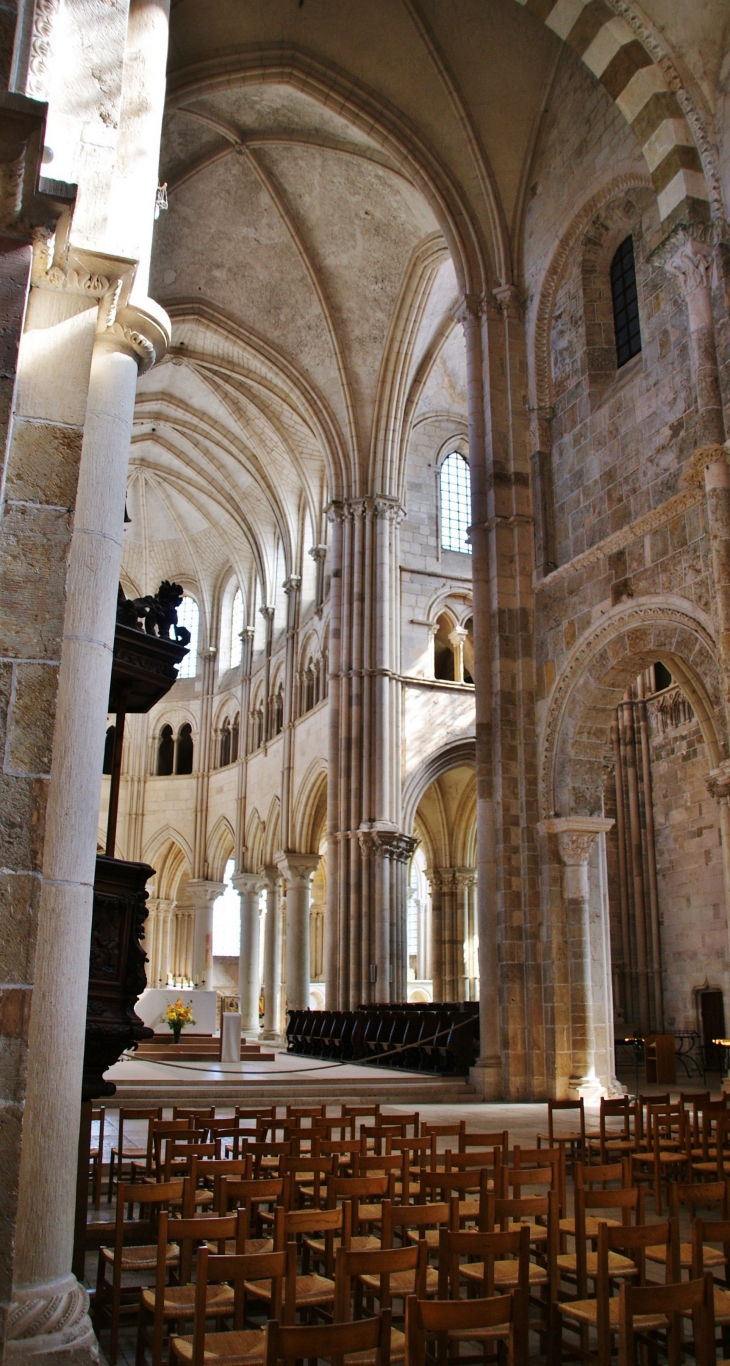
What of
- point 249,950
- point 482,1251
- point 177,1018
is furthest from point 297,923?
point 482,1251

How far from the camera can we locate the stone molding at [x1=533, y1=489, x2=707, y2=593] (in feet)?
41.5

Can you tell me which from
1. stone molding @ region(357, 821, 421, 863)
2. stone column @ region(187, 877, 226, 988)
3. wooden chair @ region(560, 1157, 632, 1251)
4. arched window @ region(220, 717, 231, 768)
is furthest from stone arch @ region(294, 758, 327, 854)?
wooden chair @ region(560, 1157, 632, 1251)

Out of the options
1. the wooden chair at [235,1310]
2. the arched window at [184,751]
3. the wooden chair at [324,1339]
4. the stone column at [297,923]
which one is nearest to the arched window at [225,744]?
the arched window at [184,751]

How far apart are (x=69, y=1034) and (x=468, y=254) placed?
15.6 metres

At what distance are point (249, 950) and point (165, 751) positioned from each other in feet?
29.0

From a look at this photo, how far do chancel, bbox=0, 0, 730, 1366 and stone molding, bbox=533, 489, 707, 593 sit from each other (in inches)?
3.4

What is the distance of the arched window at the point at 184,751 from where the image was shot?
3814cm

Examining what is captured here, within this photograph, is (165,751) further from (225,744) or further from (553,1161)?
(553,1161)

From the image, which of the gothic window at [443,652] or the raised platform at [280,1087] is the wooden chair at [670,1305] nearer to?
the raised platform at [280,1087]

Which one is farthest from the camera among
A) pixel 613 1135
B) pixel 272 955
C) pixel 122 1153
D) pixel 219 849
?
pixel 219 849

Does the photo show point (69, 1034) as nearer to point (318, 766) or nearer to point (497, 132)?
point (497, 132)

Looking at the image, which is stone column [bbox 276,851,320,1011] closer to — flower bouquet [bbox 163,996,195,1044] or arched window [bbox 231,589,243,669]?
flower bouquet [bbox 163,996,195,1044]

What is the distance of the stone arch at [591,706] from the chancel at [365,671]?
85mm

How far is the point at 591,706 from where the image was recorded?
588 inches
